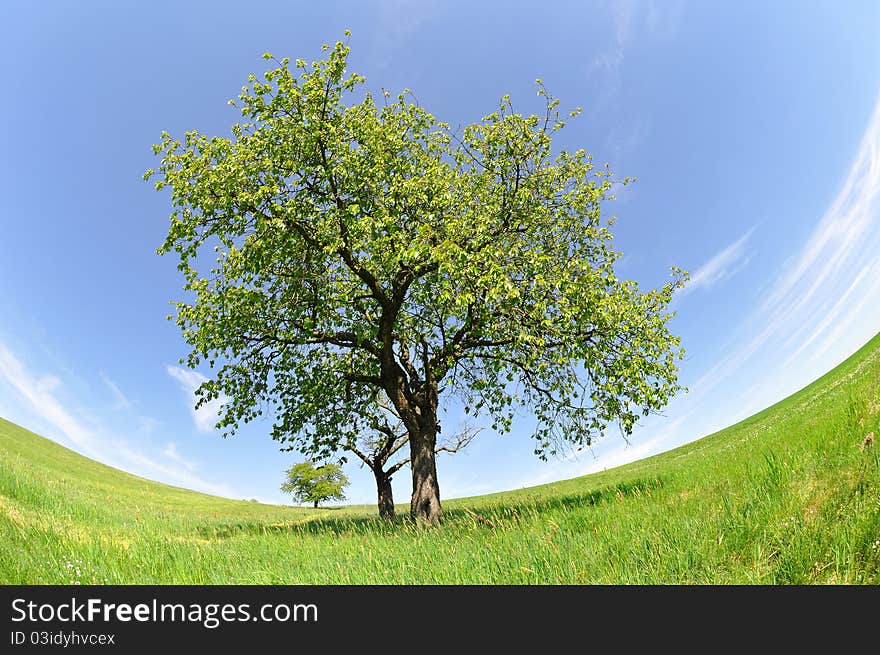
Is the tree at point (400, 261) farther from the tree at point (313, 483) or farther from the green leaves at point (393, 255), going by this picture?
the tree at point (313, 483)

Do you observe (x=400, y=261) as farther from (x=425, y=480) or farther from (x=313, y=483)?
(x=313, y=483)

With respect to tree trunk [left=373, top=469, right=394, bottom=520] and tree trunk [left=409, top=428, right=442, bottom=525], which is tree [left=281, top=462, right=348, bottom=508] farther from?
tree trunk [left=409, top=428, right=442, bottom=525]

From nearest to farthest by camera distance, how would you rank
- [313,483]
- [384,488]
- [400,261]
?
[400,261] → [384,488] → [313,483]

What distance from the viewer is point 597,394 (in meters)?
15.9

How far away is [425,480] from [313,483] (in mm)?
64173

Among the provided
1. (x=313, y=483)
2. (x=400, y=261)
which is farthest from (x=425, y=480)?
(x=313, y=483)

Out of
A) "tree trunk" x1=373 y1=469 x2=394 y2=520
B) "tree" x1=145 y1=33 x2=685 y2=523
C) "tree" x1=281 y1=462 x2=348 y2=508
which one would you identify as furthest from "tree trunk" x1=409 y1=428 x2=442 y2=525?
"tree" x1=281 y1=462 x2=348 y2=508

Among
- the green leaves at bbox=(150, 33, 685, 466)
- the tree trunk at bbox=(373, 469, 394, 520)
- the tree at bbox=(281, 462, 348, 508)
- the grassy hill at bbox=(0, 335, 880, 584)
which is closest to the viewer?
the grassy hill at bbox=(0, 335, 880, 584)

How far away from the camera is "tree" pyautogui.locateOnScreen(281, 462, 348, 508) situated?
70.3m

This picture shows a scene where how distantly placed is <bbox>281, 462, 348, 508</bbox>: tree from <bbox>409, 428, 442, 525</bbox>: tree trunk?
5587 cm

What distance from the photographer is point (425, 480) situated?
16.7 meters

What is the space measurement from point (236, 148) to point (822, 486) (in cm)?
1768
